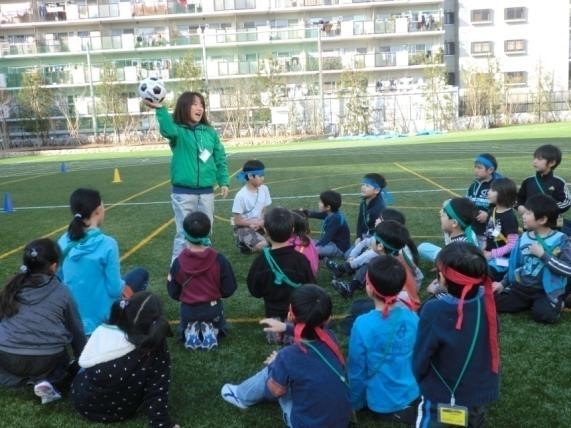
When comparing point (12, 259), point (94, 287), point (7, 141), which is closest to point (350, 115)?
point (7, 141)

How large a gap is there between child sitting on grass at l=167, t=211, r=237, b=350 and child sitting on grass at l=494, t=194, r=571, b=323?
8.16ft

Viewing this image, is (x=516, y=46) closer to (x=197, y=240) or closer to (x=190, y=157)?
(x=190, y=157)

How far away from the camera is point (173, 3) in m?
50.4

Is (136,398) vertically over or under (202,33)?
under

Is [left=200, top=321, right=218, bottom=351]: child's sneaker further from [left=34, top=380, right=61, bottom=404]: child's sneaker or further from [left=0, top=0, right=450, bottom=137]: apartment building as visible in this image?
[left=0, top=0, right=450, bottom=137]: apartment building

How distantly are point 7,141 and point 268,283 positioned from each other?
46.1m

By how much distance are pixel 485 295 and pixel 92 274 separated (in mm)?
2896

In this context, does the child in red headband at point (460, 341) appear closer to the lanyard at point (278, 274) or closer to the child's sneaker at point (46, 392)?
the lanyard at point (278, 274)

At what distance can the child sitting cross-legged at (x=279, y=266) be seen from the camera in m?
4.53

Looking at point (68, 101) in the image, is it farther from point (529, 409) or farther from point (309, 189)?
point (529, 409)

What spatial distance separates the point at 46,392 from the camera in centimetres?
389

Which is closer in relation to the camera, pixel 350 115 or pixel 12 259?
pixel 12 259

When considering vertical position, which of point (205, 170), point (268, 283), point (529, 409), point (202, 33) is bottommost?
point (529, 409)

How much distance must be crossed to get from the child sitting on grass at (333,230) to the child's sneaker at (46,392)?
12.7 feet
